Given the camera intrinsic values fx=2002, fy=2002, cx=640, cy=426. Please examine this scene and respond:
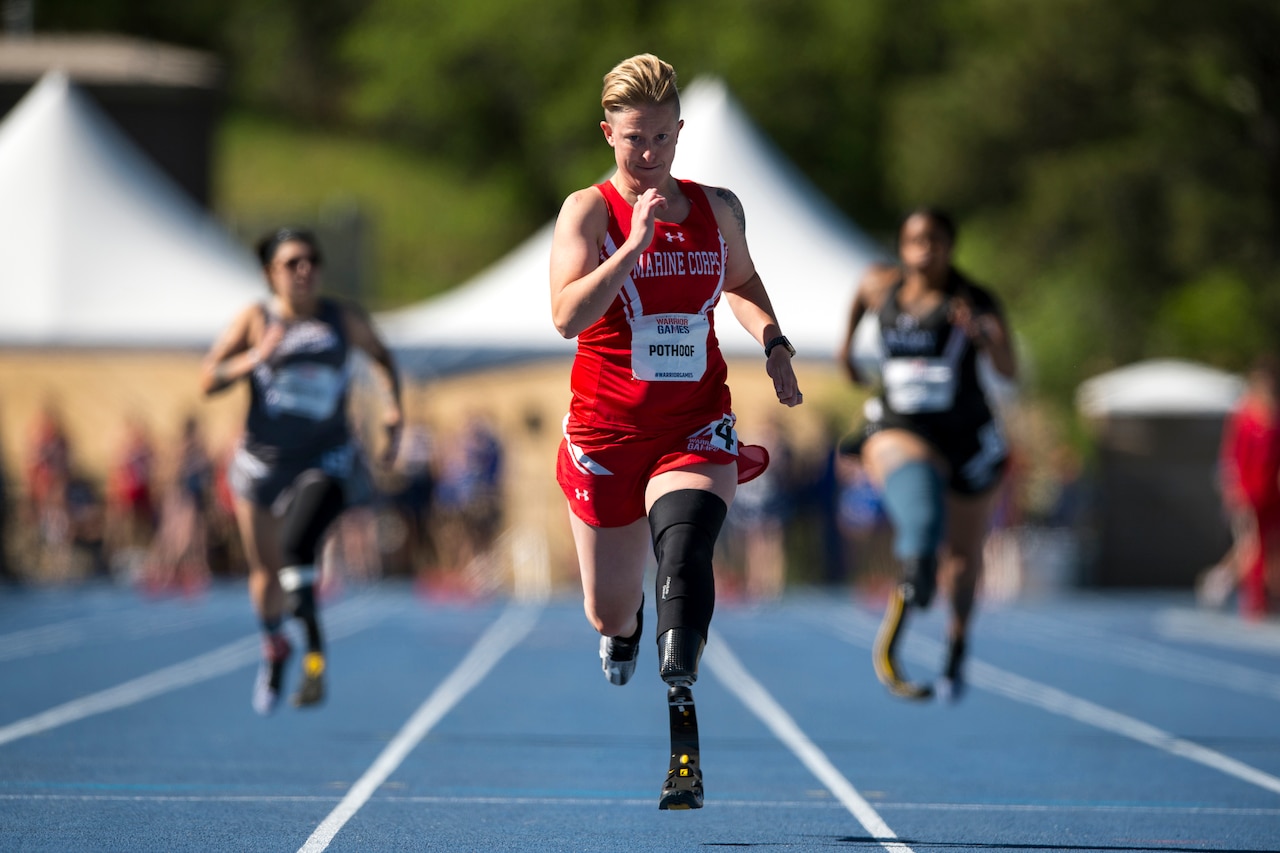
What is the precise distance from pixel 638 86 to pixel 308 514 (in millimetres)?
3855

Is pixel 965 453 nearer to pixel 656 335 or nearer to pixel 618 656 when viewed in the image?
pixel 618 656

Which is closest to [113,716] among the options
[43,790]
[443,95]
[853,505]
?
[43,790]

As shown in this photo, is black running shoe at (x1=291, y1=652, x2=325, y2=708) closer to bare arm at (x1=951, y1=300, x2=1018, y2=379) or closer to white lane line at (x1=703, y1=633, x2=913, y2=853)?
white lane line at (x1=703, y1=633, x2=913, y2=853)

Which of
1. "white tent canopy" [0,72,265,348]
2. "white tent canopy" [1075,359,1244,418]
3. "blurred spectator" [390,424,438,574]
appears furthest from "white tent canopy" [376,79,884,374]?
"white tent canopy" [1075,359,1244,418]

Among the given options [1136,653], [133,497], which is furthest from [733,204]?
[133,497]

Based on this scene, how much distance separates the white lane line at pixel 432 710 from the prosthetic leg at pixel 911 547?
2014 mm

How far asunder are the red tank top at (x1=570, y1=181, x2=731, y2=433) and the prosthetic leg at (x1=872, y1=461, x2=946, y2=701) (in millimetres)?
2841

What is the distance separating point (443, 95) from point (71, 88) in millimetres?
28339

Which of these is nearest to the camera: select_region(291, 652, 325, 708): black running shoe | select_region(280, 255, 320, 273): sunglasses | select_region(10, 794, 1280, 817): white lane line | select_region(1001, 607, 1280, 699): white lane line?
select_region(10, 794, 1280, 817): white lane line

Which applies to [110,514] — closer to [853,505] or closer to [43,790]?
[853,505]

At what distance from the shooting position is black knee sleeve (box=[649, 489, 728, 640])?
17.7 ft

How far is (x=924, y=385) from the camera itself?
8.68 metres

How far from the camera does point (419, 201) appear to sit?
6688 cm

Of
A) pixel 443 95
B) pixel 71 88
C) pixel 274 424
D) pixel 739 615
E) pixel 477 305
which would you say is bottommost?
pixel 739 615
